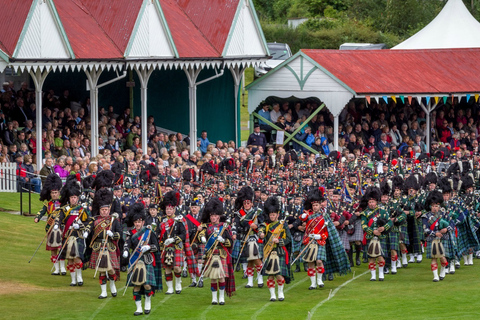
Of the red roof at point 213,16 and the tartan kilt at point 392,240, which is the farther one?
the red roof at point 213,16

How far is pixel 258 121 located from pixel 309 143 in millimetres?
2381

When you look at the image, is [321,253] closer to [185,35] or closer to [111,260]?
[111,260]

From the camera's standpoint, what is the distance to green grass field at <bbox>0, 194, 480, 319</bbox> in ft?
57.4

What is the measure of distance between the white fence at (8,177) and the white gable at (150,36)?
4.97 metres

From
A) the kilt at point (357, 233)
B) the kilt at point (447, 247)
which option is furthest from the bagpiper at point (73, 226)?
the kilt at point (447, 247)

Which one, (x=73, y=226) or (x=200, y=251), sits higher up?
(x=73, y=226)

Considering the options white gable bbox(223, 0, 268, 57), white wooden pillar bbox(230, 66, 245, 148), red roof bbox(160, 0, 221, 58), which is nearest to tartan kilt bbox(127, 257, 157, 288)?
red roof bbox(160, 0, 221, 58)

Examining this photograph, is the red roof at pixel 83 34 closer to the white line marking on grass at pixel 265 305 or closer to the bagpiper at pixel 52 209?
the bagpiper at pixel 52 209

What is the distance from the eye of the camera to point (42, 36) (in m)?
27.3

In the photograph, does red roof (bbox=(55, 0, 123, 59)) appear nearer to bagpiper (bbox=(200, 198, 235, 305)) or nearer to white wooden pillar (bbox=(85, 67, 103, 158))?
white wooden pillar (bbox=(85, 67, 103, 158))

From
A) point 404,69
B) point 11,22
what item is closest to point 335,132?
point 404,69

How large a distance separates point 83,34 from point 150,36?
2161 millimetres

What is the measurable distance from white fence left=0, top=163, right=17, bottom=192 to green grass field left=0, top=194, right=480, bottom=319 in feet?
18.1

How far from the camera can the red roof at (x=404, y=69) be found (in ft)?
109
